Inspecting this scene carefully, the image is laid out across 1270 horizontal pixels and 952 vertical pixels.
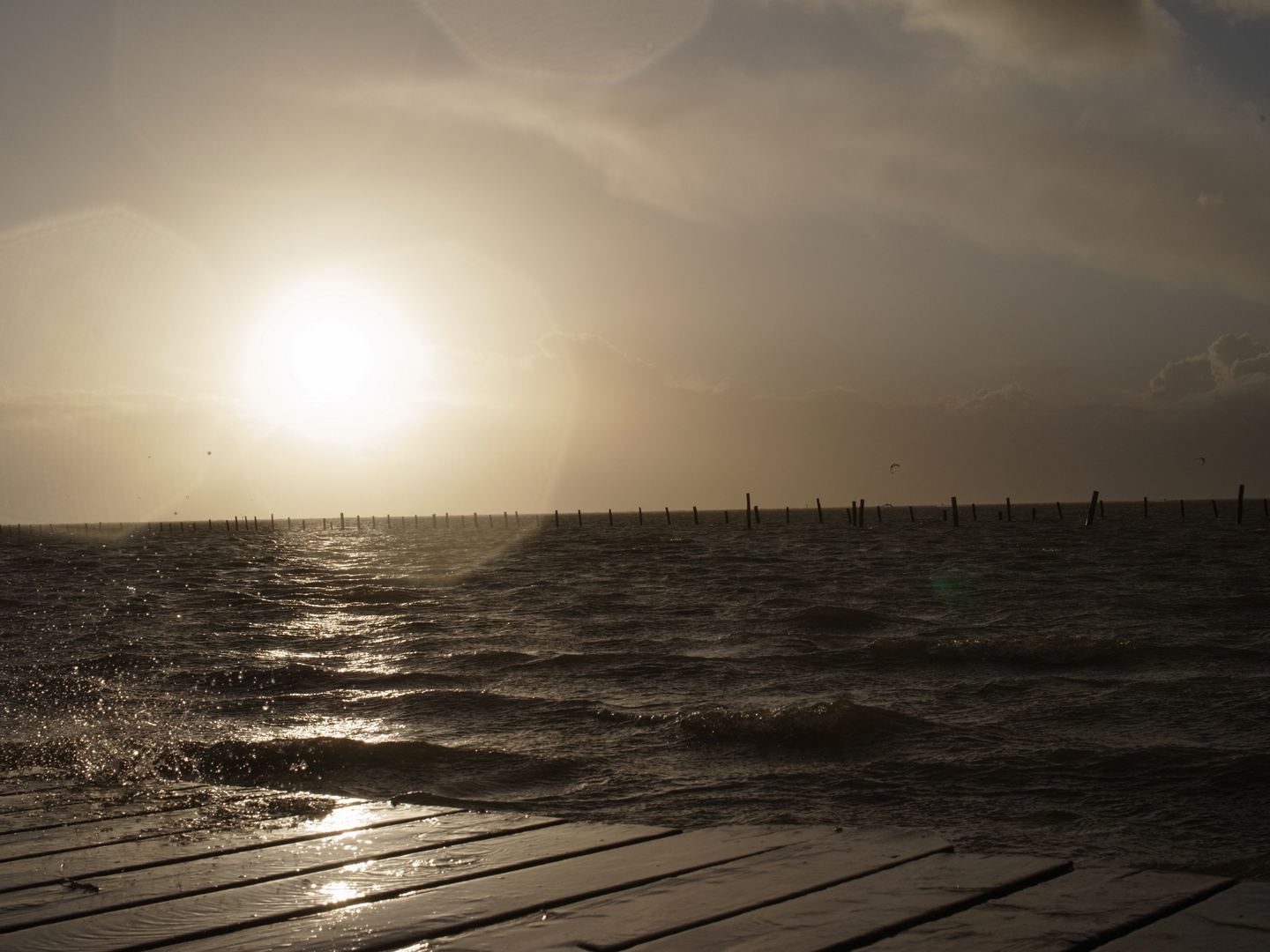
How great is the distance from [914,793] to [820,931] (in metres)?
3.89

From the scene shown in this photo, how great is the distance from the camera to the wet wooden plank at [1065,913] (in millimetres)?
2654

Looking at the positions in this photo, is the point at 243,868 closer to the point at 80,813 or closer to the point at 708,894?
the point at 80,813

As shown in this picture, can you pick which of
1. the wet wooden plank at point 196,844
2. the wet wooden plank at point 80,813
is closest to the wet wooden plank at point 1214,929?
the wet wooden plank at point 196,844

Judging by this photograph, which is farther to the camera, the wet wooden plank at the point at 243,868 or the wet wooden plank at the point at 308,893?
the wet wooden plank at the point at 243,868

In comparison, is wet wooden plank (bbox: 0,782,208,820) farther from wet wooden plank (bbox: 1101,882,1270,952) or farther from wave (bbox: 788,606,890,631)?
wave (bbox: 788,606,890,631)

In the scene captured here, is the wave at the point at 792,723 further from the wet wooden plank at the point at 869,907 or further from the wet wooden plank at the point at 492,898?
the wet wooden plank at the point at 869,907

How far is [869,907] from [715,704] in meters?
6.22

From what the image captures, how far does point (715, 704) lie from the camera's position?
29.9 feet

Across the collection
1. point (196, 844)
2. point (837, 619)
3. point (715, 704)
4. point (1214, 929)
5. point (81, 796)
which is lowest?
point (837, 619)

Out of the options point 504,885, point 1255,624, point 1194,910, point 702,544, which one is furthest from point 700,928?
point 702,544

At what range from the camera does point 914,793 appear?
636cm

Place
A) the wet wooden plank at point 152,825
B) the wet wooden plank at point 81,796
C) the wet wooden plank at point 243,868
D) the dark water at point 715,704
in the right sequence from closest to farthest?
the wet wooden plank at point 243,868 < the wet wooden plank at point 152,825 < the wet wooden plank at point 81,796 < the dark water at point 715,704

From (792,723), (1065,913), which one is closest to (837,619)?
(792,723)

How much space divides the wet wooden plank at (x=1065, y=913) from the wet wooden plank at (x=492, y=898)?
0.91 meters
